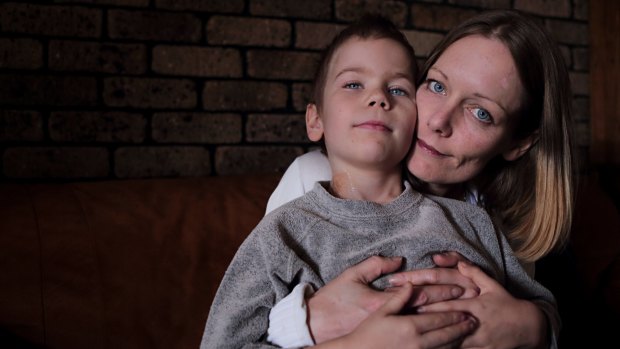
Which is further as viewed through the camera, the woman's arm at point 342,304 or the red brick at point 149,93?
the red brick at point 149,93

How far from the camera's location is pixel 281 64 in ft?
7.28

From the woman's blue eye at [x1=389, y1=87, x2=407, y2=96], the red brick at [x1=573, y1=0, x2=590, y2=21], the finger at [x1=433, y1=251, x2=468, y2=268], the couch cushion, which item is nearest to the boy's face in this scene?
the woman's blue eye at [x1=389, y1=87, x2=407, y2=96]

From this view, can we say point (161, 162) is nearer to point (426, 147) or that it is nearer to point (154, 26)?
point (154, 26)

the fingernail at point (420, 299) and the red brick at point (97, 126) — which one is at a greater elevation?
the red brick at point (97, 126)

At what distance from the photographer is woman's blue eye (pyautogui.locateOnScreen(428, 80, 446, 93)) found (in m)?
1.28

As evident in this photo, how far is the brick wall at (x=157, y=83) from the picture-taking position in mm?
1911

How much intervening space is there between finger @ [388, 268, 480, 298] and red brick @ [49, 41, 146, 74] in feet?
4.19

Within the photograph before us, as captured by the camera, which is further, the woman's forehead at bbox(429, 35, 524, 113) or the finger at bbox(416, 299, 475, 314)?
the woman's forehead at bbox(429, 35, 524, 113)

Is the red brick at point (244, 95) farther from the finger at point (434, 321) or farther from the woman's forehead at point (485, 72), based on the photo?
the finger at point (434, 321)

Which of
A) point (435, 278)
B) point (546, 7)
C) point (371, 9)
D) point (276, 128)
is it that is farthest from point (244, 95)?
point (546, 7)

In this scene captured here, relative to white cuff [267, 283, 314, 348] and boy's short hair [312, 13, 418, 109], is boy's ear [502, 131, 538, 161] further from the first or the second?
white cuff [267, 283, 314, 348]

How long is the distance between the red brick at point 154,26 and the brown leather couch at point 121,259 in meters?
0.53

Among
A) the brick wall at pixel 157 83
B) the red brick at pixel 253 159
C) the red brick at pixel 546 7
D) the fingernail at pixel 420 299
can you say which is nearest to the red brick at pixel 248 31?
the brick wall at pixel 157 83

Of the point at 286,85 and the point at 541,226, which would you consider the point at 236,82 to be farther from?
the point at 541,226
